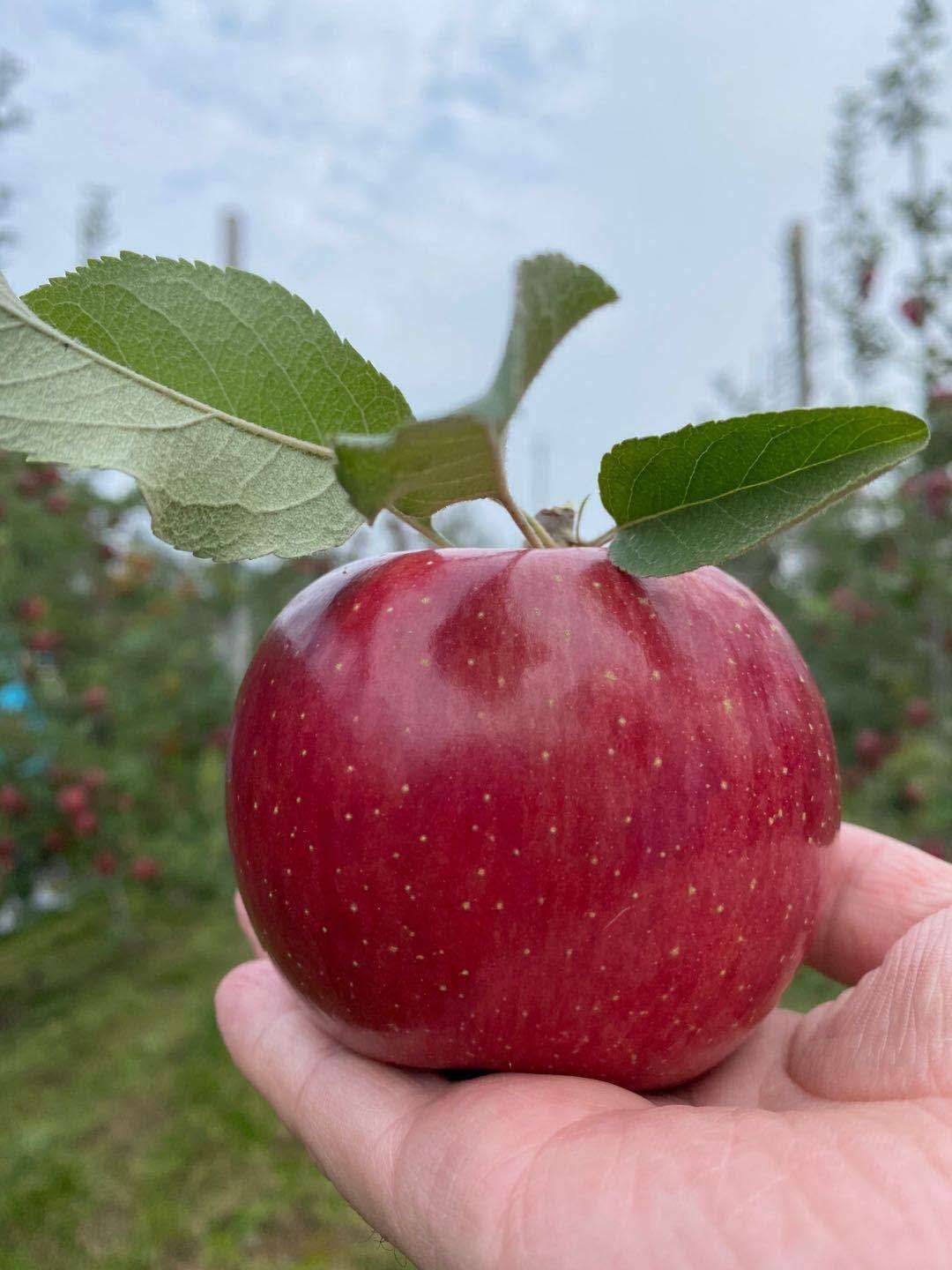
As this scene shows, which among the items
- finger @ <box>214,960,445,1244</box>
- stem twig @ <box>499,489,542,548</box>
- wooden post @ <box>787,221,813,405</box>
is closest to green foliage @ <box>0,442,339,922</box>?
finger @ <box>214,960,445,1244</box>

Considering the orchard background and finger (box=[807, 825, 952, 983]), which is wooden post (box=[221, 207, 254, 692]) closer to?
the orchard background

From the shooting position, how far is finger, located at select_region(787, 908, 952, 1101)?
3.60 ft

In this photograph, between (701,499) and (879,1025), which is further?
(879,1025)

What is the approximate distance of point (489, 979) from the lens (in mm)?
976

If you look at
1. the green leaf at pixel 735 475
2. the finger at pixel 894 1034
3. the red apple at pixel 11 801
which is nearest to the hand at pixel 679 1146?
the finger at pixel 894 1034

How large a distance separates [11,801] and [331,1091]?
300 cm

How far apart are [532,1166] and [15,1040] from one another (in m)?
3.56

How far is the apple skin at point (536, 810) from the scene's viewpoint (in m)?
0.94

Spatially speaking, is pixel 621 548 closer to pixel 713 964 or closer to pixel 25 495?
pixel 713 964

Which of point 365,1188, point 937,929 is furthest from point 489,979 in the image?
point 937,929

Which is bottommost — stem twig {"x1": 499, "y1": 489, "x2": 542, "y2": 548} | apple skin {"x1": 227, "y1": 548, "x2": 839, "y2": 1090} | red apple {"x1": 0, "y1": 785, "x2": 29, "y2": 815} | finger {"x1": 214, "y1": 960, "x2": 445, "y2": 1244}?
red apple {"x1": 0, "y1": 785, "x2": 29, "y2": 815}

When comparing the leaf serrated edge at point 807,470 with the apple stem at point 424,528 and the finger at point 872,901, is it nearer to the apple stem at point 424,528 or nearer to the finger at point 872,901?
the apple stem at point 424,528

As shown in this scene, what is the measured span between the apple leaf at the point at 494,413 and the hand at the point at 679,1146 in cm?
67

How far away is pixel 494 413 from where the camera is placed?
729mm
